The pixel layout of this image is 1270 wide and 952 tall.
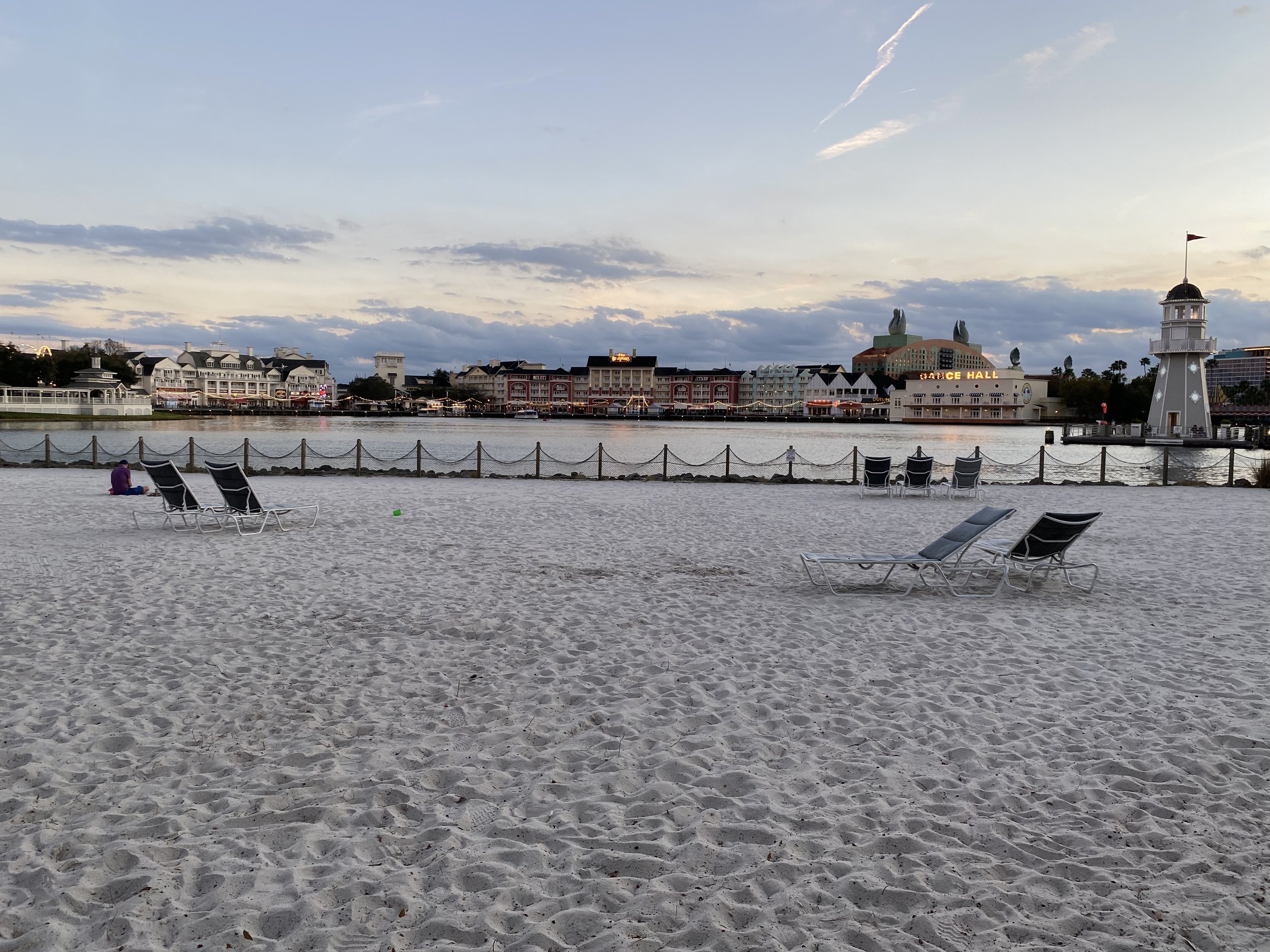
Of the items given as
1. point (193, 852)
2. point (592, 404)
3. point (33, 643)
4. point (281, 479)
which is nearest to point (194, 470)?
point (281, 479)

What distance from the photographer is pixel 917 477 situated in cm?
1712

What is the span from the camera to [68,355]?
9906 centimetres

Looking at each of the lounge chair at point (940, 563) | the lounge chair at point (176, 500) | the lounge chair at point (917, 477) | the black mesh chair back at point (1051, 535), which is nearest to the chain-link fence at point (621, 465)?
the lounge chair at point (917, 477)

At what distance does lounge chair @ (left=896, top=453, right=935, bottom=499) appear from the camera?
1695 cm

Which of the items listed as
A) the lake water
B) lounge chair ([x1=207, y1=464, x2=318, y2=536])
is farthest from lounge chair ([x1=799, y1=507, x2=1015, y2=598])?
Answer: the lake water

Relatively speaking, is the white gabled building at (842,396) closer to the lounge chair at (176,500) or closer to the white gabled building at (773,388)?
the white gabled building at (773,388)

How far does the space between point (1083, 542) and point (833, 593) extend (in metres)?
5.04

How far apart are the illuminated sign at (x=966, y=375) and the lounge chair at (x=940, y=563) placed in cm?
13885

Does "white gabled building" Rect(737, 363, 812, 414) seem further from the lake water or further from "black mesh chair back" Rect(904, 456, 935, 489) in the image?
"black mesh chair back" Rect(904, 456, 935, 489)

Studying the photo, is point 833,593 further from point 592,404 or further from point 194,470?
point 592,404

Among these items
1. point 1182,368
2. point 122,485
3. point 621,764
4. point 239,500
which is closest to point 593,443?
point 1182,368

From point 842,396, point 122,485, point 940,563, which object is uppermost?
point 842,396

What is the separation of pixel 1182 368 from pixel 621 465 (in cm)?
4816

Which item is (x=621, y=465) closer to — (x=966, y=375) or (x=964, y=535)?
(x=964, y=535)
